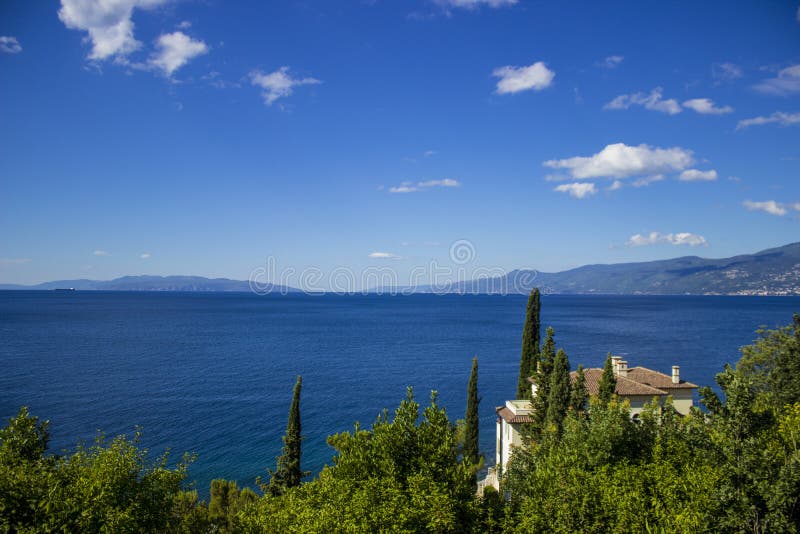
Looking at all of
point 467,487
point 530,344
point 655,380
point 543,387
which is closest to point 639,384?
point 655,380

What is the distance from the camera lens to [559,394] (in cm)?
2805

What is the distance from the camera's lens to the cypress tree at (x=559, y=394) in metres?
27.7

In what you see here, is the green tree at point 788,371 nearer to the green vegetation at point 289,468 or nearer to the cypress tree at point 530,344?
the cypress tree at point 530,344

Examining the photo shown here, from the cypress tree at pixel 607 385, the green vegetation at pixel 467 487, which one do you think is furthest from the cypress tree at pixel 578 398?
the green vegetation at pixel 467 487

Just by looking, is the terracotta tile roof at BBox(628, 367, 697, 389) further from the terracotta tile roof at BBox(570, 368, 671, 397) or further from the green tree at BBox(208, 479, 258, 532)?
the green tree at BBox(208, 479, 258, 532)

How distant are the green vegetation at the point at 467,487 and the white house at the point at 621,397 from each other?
16.1m

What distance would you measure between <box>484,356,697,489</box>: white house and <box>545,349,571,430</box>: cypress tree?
13.0 feet

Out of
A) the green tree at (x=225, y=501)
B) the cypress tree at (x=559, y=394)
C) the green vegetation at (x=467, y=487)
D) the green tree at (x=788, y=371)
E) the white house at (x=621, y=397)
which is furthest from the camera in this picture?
the white house at (x=621, y=397)

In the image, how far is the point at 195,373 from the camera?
72.3m

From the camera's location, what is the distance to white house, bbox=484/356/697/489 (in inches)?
1345

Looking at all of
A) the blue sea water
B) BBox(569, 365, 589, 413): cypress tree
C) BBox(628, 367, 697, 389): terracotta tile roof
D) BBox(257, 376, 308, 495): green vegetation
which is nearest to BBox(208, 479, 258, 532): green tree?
BBox(257, 376, 308, 495): green vegetation

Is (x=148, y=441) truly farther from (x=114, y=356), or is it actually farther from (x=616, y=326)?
(x=616, y=326)

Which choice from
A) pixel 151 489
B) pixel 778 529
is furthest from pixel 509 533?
pixel 151 489

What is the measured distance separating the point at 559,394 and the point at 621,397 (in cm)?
912
